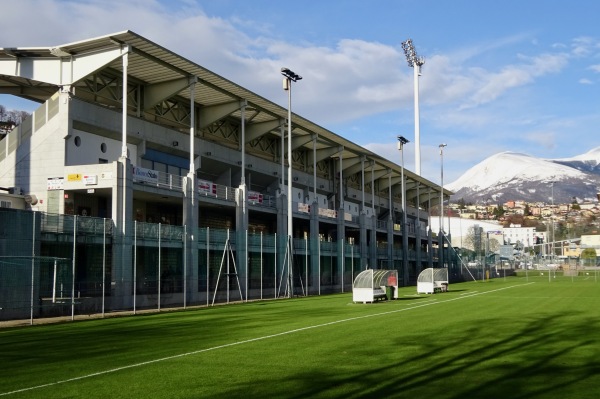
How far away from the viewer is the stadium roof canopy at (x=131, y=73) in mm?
41625

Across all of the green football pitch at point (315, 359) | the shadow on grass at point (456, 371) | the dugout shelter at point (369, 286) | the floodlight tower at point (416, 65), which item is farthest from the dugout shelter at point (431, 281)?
the floodlight tower at point (416, 65)

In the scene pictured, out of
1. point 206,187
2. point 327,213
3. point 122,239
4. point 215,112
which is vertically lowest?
point 122,239

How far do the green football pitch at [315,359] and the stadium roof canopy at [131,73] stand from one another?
2208cm

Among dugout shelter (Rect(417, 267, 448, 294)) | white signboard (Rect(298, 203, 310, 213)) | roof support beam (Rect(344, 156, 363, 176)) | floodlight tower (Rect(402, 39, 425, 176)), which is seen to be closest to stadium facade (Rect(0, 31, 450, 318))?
white signboard (Rect(298, 203, 310, 213))

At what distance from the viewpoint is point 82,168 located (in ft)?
134

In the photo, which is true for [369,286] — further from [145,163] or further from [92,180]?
[145,163]

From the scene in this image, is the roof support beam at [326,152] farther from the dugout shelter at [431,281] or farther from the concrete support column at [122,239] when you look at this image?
the concrete support column at [122,239]

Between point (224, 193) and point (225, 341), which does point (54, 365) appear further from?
point (224, 193)

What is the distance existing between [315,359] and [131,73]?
36.7 meters

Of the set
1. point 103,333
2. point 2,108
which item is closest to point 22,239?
point 103,333

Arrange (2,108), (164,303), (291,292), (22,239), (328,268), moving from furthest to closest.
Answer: (2,108)
(328,268)
(291,292)
(164,303)
(22,239)

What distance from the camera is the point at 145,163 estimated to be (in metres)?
50.7

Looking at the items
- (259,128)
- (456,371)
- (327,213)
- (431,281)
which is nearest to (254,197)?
(259,128)

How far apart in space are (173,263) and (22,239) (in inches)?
510
